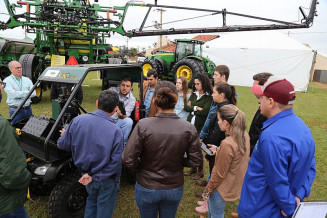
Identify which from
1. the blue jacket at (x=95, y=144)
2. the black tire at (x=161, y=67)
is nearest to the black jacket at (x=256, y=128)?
the blue jacket at (x=95, y=144)

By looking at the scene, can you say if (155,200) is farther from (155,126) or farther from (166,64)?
(166,64)

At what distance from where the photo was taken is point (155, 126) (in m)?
1.65

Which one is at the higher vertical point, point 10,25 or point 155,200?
point 10,25

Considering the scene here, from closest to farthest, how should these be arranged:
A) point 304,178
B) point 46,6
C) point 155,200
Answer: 1. point 304,178
2. point 155,200
3. point 46,6

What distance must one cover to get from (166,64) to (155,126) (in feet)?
38.7

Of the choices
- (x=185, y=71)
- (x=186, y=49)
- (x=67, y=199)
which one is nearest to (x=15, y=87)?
(x=67, y=199)

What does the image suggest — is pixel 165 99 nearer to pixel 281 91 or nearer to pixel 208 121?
pixel 281 91

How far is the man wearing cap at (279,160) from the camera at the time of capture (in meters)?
1.27

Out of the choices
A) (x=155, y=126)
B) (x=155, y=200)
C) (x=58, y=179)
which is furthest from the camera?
(x=58, y=179)

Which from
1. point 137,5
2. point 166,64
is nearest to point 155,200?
point 137,5

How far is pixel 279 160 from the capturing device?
1.26 metres

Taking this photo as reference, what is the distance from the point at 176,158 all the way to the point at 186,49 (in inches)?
453

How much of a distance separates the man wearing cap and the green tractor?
9.92m

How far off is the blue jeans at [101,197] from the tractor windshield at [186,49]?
1127 cm
